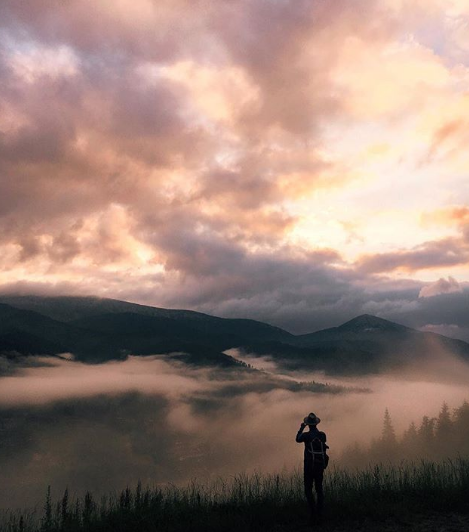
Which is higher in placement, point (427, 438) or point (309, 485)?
point (309, 485)

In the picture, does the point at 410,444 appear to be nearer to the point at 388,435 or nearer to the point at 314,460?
the point at 388,435

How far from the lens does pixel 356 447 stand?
345ft

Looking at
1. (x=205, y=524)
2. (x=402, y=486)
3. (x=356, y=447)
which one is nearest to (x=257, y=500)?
(x=205, y=524)

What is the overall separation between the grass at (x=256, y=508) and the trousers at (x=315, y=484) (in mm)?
505

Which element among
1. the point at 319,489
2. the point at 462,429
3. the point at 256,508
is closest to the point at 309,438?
the point at 319,489

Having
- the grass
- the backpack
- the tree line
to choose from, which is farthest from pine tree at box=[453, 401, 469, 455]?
the backpack

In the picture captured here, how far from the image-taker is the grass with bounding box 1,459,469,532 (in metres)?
12.2

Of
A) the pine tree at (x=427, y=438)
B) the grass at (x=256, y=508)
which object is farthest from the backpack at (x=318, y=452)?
the pine tree at (x=427, y=438)

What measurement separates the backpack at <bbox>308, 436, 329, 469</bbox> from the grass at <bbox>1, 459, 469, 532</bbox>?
1.40 meters

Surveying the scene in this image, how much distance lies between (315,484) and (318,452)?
2.97ft

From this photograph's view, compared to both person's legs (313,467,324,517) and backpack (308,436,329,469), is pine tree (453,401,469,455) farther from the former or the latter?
person's legs (313,467,324,517)

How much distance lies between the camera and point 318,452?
1317 centimetres

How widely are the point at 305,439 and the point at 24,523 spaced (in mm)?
9222

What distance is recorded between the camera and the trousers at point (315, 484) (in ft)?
41.2
